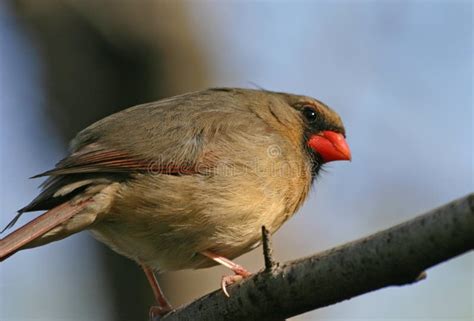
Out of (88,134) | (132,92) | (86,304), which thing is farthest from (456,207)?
(86,304)

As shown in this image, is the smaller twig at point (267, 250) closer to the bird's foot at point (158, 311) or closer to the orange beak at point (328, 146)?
the bird's foot at point (158, 311)

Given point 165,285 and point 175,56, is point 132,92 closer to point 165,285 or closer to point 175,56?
point 175,56

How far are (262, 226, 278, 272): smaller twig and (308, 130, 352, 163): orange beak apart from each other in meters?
1.94

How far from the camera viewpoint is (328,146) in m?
5.04

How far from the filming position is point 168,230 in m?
4.10

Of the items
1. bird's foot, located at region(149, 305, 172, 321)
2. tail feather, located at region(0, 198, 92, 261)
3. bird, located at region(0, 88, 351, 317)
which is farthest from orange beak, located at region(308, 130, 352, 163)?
tail feather, located at region(0, 198, 92, 261)

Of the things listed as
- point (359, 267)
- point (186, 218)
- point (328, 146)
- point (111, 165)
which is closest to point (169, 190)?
point (186, 218)

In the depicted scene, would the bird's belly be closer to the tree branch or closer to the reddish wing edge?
the reddish wing edge

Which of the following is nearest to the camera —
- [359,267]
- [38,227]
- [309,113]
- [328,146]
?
[359,267]

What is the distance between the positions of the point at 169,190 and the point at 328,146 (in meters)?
1.35

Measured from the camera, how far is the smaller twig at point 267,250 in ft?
10.1

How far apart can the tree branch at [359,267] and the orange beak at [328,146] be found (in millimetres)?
1779

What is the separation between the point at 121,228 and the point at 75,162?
422 millimetres

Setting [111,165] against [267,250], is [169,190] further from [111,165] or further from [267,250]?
[267,250]
